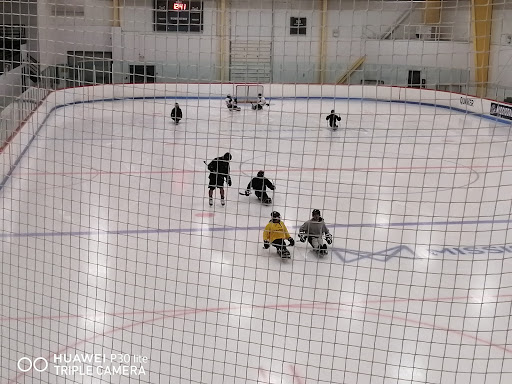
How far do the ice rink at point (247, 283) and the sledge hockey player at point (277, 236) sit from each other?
13cm

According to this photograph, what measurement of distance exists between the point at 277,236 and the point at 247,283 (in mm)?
844

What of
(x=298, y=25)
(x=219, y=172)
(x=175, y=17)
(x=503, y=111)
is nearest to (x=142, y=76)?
(x=298, y=25)

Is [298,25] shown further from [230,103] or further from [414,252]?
[230,103]

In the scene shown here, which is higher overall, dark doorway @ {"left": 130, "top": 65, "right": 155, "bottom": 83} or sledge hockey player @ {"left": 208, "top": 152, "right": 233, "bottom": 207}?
dark doorway @ {"left": 130, "top": 65, "right": 155, "bottom": 83}

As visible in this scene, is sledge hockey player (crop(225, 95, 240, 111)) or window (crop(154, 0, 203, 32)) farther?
sledge hockey player (crop(225, 95, 240, 111))

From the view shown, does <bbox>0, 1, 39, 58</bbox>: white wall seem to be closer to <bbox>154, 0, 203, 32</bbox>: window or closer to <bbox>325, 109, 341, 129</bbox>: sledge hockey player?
<bbox>154, 0, 203, 32</bbox>: window

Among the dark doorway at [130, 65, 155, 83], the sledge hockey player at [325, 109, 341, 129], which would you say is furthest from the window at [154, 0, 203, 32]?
the sledge hockey player at [325, 109, 341, 129]

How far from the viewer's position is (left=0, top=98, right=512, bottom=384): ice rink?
17.8 feet

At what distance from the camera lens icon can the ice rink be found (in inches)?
1.7

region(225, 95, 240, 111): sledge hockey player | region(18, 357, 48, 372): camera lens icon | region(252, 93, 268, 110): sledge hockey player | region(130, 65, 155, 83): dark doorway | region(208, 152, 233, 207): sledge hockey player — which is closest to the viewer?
region(18, 357, 48, 372): camera lens icon

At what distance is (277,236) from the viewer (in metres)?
7.79

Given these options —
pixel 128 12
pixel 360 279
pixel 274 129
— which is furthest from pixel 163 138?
pixel 360 279

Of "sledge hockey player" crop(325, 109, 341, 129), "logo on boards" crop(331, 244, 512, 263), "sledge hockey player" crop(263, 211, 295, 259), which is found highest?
"sledge hockey player" crop(325, 109, 341, 129)

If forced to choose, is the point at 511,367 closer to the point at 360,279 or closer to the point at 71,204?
the point at 360,279
